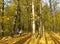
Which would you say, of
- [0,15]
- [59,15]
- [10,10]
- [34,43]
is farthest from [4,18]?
[59,15]

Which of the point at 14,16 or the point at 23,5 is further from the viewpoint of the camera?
the point at 23,5

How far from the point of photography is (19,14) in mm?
38375

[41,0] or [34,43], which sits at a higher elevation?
[41,0]

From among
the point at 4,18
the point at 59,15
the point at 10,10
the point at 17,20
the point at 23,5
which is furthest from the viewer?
the point at 59,15

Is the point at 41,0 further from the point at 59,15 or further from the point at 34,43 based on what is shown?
the point at 59,15

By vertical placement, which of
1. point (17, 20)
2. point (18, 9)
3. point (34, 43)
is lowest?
point (34, 43)

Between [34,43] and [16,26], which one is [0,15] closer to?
[16,26]

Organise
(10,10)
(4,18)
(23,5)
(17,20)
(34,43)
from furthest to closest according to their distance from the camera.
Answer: (23,5) → (17,20) → (10,10) → (4,18) → (34,43)

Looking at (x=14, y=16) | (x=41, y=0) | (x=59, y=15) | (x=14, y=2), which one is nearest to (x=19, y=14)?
(x=14, y=16)

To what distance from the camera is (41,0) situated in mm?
30672

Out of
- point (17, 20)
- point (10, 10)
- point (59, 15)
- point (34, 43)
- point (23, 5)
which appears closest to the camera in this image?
point (34, 43)

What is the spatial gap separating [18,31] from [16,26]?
126cm

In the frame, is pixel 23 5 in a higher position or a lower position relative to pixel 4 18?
higher

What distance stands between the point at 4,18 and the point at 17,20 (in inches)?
345
